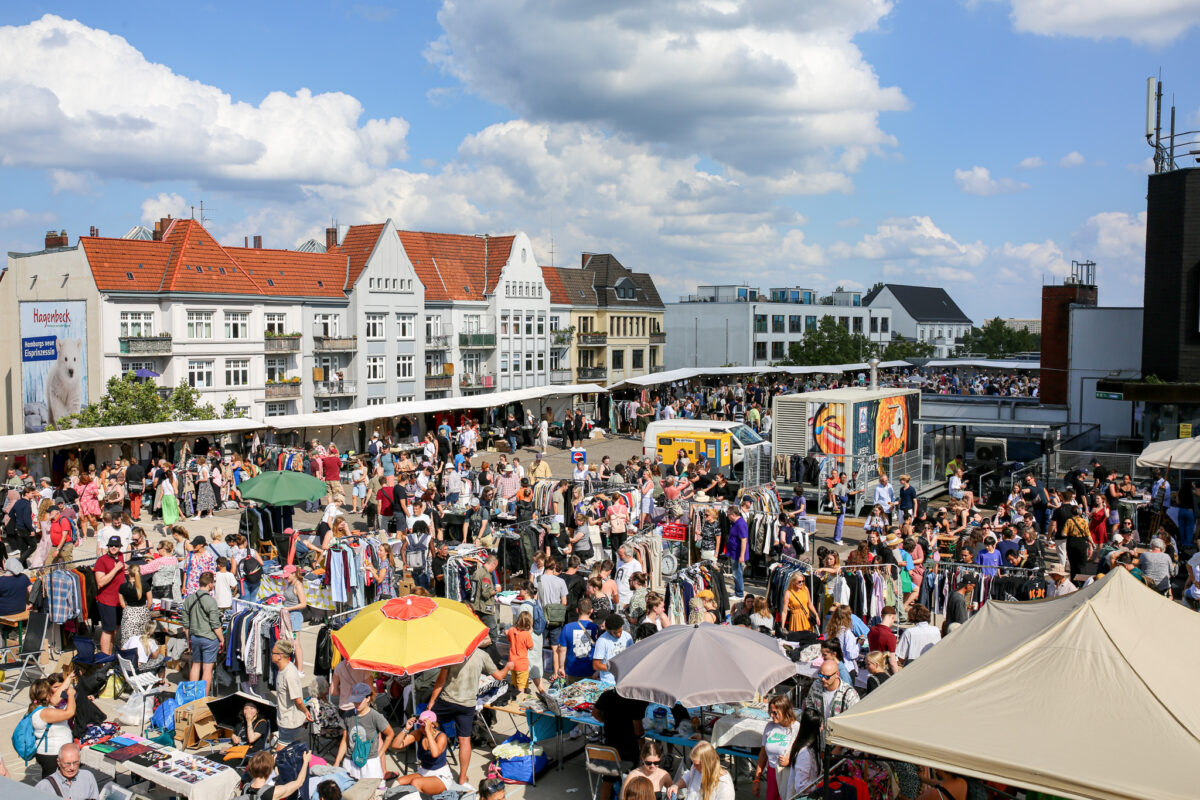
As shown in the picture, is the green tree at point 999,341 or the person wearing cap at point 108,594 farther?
the green tree at point 999,341

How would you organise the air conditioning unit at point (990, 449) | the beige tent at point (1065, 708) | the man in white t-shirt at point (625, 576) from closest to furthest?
the beige tent at point (1065, 708) < the man in white t-shirt at point (625, 576) < the air conditioning unit at point (990, 449)

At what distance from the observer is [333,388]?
53.9m

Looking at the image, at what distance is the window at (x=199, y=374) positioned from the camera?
4772 centimetres

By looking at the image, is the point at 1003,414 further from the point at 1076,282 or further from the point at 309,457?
the point at 309,457

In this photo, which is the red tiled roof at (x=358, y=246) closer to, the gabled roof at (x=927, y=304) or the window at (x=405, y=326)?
the window at (x=405, y=326)

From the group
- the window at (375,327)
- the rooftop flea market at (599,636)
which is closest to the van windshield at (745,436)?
the rooftop flea market at (599,636)

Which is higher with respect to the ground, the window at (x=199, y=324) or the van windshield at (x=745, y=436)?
the window at (x=199, y=324)

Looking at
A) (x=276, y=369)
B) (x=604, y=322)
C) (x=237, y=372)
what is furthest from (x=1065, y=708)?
(x=604, y=322)

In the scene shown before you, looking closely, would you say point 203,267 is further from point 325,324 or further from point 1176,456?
point 1176,456

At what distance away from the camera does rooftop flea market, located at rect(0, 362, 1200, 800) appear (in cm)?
702

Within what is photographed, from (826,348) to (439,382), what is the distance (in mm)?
44424

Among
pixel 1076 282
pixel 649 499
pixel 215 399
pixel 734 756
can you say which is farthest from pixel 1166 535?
pixel 215 399

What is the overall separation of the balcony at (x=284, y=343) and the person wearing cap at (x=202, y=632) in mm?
41046

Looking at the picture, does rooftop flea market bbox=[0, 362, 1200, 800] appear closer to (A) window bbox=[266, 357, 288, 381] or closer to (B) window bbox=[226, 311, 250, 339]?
(B) window bbox=[226, 311, 250, 339]
